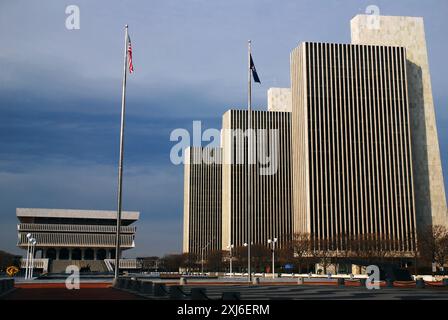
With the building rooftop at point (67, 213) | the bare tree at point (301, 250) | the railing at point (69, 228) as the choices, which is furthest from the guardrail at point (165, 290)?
the building rooftop at point (67, 213)

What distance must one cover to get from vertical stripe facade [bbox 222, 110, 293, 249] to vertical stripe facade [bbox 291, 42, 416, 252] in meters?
31.2

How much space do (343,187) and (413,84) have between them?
111 ft

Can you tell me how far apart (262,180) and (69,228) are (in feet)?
192

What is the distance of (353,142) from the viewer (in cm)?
13512

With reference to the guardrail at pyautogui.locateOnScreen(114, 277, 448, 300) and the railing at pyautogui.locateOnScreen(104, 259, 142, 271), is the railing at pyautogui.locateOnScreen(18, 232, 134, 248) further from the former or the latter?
the guardrail at pyautogui.locateOnScreen(114, 277, 448, 300)

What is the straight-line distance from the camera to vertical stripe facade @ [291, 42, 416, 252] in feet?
434

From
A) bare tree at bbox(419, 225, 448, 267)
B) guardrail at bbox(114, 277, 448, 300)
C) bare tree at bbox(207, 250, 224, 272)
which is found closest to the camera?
guardrail at bbox(114, 277, 448, 300)

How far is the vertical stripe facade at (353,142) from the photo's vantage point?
132m

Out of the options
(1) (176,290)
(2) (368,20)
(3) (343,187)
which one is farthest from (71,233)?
(1) (176,290)

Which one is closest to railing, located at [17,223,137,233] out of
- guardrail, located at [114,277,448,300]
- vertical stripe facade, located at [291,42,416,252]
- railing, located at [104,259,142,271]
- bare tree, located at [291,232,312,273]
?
railing, located at [104,259,142,271]

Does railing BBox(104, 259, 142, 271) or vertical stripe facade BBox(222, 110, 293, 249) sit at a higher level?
vertical stripe facade BBox(222, 110, 293, 249)

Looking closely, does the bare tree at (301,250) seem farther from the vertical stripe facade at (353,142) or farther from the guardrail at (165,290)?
the guardrail at (165,290)

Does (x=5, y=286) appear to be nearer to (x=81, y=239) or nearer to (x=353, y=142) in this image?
(x=353, y=142)
